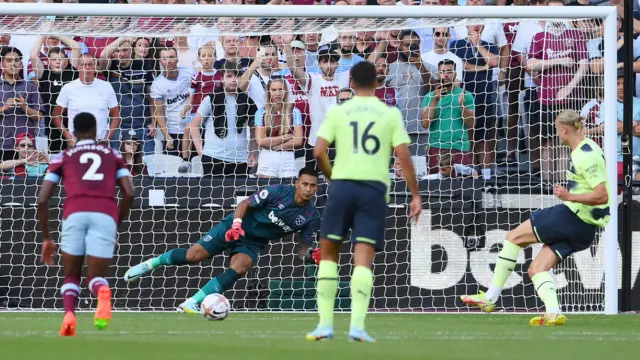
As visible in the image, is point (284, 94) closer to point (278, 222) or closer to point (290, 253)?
point (290, 253)

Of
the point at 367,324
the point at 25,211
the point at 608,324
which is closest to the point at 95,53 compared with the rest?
the point at 25,211

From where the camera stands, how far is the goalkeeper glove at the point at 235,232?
11.4 m

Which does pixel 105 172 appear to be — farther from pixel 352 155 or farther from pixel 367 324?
pixel 367 324

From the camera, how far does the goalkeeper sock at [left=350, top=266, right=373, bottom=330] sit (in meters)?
7.56

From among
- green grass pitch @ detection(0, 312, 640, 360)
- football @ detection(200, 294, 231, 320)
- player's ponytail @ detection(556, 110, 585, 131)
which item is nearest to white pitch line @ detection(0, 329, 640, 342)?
green grass pitch @ detection(0, 312, 640, 360)

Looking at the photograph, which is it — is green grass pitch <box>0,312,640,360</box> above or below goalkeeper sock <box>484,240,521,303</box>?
below

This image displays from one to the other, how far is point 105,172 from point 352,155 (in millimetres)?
1899

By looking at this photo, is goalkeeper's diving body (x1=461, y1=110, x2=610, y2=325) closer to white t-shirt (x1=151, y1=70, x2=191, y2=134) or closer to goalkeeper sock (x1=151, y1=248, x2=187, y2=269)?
goalkeeper sock (x1=151, y1=248, x2=187, y2=269)

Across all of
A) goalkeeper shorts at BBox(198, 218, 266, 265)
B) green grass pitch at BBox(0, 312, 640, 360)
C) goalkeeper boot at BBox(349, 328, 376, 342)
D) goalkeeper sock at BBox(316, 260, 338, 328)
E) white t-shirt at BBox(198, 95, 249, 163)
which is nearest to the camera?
green grass pitch at BBox(0, 312, 640, 360)

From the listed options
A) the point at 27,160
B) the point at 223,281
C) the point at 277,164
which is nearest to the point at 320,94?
the point at 277,164

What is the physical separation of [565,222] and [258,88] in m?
4.61

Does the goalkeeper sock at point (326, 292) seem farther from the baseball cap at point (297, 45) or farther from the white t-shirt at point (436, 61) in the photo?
the baseball cap at point (297, 45)

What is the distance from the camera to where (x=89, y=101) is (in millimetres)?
13484

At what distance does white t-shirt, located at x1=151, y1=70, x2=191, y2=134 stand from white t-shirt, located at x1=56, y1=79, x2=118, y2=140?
56 cm
